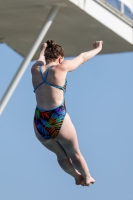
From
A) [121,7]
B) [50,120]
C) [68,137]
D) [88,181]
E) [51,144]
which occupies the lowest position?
[88,181]

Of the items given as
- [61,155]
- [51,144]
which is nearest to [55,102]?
[51,144]

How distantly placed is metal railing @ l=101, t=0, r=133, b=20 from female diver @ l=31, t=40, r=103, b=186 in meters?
5.23

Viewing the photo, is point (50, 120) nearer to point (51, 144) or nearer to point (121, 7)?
point (51, 144)

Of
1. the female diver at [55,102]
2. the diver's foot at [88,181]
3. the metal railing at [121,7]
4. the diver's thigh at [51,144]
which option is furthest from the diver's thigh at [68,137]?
the metal railing at [121,7]

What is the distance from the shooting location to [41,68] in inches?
733

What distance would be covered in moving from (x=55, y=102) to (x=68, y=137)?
2.17ft

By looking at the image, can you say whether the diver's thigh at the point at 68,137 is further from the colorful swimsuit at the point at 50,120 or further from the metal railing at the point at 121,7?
the metal railing at the point at 121,7

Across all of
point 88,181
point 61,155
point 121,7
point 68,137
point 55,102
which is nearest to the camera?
point 55,102

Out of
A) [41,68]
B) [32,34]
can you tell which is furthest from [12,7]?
[41,68]

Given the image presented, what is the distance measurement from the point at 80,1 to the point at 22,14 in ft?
5.38

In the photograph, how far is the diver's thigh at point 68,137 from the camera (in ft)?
61.6

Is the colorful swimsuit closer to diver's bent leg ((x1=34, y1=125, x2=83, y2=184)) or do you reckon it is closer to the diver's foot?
diver's bent leg ((x1=34, y1=125, x2=83, y2=184))

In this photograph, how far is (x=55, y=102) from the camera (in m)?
18.7

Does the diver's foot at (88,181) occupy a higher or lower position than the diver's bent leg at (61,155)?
lower
